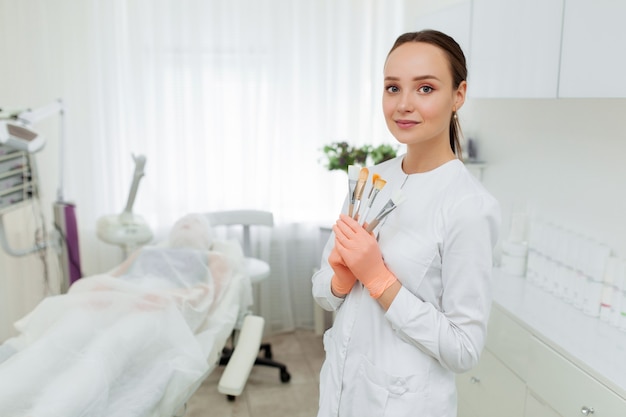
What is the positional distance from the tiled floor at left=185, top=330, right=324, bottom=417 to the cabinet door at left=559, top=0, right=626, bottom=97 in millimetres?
1786

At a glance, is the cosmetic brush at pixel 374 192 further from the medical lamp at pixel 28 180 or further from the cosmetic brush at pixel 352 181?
the medical lamp at pixel 28 180

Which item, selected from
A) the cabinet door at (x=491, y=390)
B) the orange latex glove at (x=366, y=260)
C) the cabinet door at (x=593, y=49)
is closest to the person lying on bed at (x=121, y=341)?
the orange latex glove at (x=366, y=260)

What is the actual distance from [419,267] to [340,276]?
17 cm

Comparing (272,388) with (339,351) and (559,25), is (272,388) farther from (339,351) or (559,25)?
(559,25)

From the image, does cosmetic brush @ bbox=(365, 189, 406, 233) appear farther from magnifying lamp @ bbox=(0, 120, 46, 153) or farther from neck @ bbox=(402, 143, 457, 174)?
magnifying lamp @ bbox=(0, 120, 46, 153)

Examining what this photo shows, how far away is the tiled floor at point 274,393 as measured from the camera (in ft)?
8.55

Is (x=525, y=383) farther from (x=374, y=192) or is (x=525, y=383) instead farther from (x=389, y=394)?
(x=374, y=192)

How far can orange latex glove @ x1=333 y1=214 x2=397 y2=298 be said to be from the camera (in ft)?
3.53

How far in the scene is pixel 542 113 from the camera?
2264mm

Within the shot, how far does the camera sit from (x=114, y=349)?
1.68m

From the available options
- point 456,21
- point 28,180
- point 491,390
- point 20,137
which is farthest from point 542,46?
point 28,180

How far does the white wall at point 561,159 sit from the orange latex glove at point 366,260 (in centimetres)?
115

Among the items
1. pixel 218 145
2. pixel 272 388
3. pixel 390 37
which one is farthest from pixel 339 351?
pixel 390 37

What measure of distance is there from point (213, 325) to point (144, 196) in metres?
1.33
